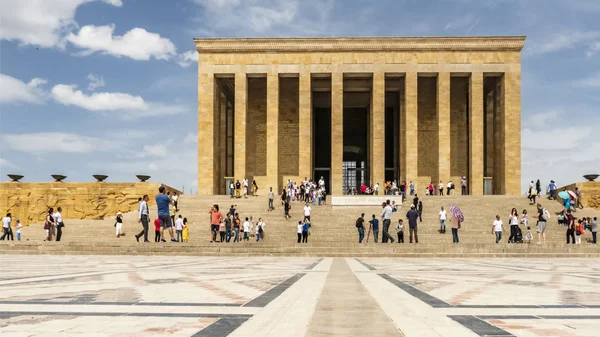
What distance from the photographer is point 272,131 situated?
3800 cm

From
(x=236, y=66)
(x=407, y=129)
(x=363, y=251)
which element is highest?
(x=236, y=66)

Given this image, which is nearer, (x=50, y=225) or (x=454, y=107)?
(x=50, y=225)

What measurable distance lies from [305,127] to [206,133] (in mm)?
6583

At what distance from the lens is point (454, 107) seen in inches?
1620

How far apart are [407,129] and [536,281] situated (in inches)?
1184

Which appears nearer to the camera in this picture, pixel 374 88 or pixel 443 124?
pixel 443 124

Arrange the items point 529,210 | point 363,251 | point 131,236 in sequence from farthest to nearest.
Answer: point 529,210 < point 131,236 < point 363,251

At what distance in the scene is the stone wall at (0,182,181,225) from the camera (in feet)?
106

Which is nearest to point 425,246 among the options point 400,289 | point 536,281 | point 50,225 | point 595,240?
point 595,240

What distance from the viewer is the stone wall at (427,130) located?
4066cm

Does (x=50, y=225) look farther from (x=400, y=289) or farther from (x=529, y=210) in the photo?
(x=529, y=210)

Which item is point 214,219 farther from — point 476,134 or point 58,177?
point 476,134

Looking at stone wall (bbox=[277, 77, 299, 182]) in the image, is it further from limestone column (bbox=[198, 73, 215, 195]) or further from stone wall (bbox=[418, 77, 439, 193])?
stone wall (bbox=[418, 77, 439, 193])

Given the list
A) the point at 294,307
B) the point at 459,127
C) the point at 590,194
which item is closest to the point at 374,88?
the point at 459,127
